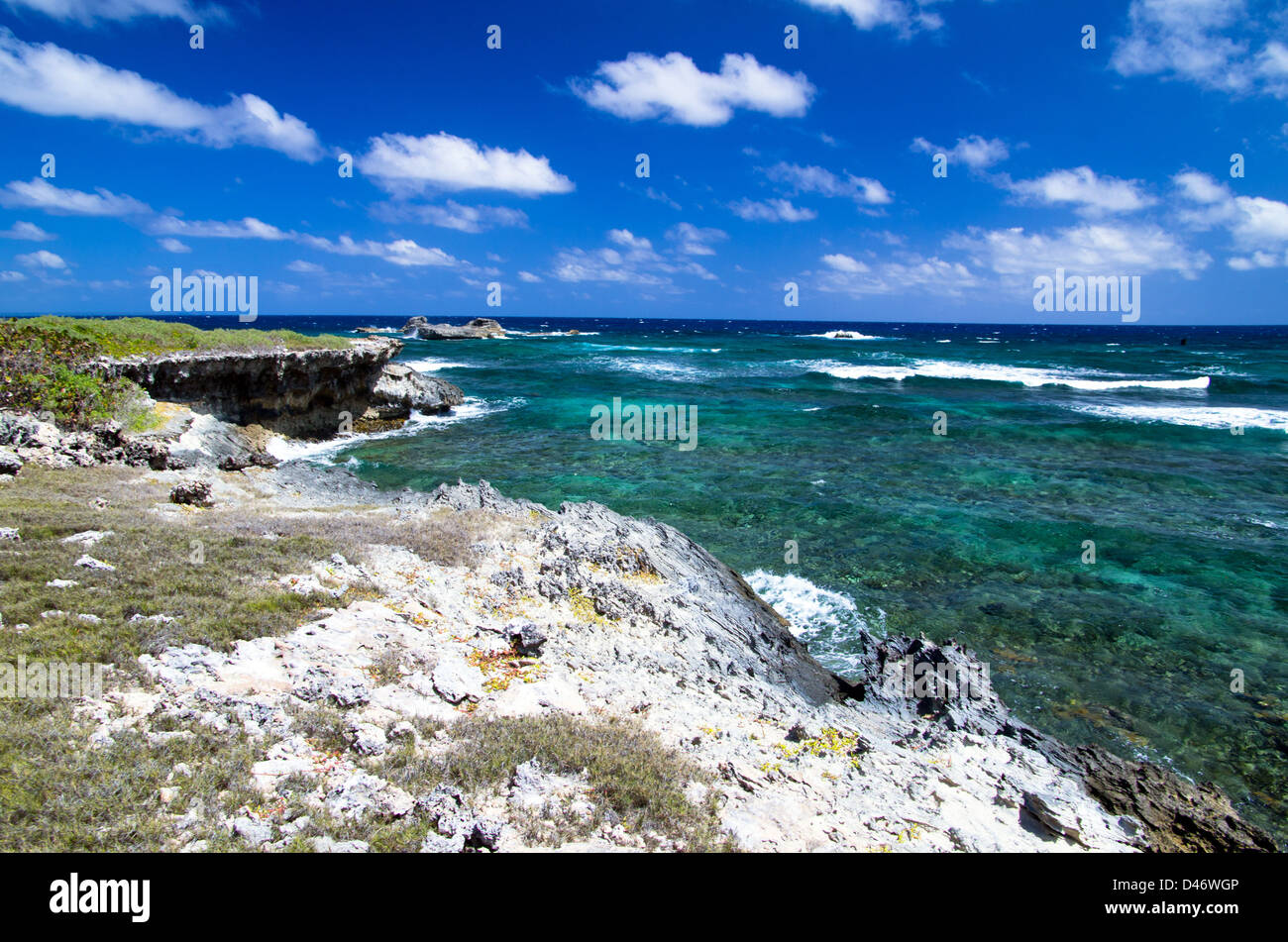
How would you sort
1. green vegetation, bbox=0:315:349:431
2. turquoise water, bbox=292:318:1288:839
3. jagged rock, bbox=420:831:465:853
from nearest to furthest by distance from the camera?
jagged rock, bbox=420:831:465:853
turquoise water, bbox=292:318:1288:839
green vegetation, bbox=0:315:349:431

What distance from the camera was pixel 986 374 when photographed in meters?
61.7

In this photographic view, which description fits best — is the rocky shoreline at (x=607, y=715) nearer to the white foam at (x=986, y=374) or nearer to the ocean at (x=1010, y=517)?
the ocean at (x=1010, y=517)

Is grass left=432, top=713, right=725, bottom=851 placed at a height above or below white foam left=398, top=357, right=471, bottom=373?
below

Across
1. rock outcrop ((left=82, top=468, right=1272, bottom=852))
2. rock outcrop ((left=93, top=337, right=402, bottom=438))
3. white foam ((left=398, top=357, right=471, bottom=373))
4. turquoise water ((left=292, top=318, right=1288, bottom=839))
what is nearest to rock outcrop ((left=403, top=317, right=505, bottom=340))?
white foam ((left=398, top=357, right=471, bottom=373))

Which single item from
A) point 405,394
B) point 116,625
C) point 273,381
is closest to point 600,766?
point 116,625

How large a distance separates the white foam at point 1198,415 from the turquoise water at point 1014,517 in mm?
295

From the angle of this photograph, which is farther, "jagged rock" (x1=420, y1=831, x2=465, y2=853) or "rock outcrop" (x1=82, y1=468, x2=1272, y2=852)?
"rock outcrop" (x1=82, y1=468, x2=1272, y2=852)

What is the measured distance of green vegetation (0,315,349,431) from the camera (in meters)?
17.5

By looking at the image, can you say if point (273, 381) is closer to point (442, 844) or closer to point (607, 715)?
point (607, 715)

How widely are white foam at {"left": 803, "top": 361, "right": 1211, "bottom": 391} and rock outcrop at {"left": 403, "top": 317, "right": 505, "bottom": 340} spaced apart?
5969 cm

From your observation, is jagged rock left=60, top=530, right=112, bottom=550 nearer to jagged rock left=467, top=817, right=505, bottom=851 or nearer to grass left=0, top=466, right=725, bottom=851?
grass left=0, top=466, right=725, bottom=851

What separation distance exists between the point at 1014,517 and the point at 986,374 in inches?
1896

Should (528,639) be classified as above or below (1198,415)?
below

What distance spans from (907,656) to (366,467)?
20910 millimetres
